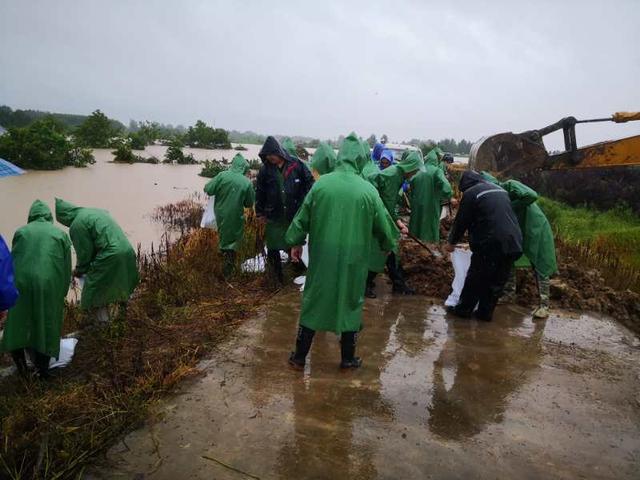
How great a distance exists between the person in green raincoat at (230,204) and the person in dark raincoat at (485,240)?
99.4 inches

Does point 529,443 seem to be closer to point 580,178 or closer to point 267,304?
point 267,304

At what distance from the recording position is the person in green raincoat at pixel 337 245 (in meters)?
3.01

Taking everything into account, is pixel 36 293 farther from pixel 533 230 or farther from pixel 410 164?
pixel 533 230

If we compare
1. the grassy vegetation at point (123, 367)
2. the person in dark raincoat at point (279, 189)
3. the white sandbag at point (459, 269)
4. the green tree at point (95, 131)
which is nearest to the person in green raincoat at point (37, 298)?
the grassy vegetation at point (123, 367)

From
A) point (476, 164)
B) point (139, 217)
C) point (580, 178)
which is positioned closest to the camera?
point (476, 164)

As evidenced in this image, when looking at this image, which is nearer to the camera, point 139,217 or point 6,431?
point 6,431

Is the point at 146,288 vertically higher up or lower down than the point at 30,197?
lower down

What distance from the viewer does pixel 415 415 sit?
9.02ft

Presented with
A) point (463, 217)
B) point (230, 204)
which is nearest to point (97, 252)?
point (230, 204)

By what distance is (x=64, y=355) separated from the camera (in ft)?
12.3

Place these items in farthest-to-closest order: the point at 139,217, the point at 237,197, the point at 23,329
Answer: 1. the point at 139,217
2. the point at 237,197
3. the point at 23,329

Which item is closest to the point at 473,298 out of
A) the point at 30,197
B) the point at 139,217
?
the point at 139,217

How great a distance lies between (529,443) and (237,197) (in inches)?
159

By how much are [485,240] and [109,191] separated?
471 inches
